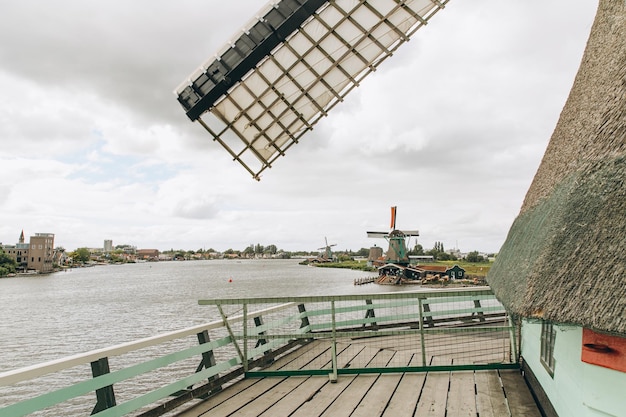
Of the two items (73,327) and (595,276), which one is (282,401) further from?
(73,327)

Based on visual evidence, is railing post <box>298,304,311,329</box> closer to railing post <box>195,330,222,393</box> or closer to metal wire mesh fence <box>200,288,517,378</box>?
metal wire mesh fence <box>200,288,517,378</box>

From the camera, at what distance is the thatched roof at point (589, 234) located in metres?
2.73

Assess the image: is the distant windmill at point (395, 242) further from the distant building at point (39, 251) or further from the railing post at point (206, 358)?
the distant building at point (39, 251)

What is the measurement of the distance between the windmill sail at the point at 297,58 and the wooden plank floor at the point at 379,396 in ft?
12.5

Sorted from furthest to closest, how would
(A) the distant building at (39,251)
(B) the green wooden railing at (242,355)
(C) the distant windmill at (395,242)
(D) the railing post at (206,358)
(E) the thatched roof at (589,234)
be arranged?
1. (A) the distant building at (39,251)
2. (C) the distant windmill at (395,242)
3. (D) the railing post at (206,358)
4. (B) the green wooden railing at (242,355)
5. (E) the thatched roof at (589,234)

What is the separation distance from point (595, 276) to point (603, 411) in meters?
1.04

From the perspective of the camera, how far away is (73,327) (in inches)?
1122

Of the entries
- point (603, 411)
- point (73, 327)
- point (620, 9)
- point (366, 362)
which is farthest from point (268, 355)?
point (73, 327)

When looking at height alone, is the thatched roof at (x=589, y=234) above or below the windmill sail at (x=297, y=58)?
below

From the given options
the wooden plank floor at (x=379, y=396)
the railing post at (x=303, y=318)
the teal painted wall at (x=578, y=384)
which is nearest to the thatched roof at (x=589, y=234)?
the teal painted wall at (x=578, y=384)

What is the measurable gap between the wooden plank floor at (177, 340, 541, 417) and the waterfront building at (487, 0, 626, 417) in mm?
909

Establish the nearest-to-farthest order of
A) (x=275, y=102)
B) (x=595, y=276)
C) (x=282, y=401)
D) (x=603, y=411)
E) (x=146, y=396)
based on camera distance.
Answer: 1. (x=595, y=276)
2. (x=603, y=411)
3. (x=146, y=396)
4. (x=282, y=401)
5. (x=275, y=102)

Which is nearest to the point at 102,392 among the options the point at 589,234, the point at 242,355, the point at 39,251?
the point at 242,355

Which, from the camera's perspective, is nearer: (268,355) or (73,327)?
(268,355)
